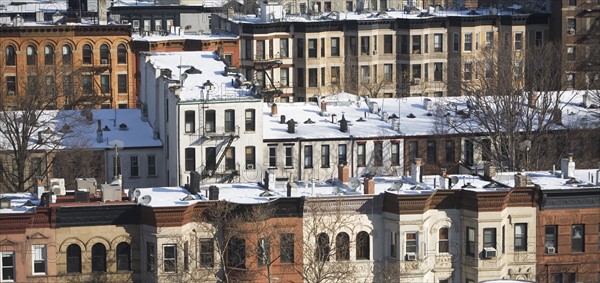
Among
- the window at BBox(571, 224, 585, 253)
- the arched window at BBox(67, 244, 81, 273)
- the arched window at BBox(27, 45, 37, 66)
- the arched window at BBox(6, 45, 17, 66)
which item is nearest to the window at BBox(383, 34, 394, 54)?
the arched window at BBox(27, 45, 37, 66)

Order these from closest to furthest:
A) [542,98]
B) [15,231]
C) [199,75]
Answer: [15,231] → [199,75] → [542,98]

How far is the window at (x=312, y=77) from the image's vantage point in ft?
480

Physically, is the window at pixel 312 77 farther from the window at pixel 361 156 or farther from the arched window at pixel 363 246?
the arched window at pixel 363 246

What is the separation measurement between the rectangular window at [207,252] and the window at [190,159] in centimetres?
2105

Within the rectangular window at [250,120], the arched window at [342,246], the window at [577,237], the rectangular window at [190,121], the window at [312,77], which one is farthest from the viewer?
the window at [312,77]

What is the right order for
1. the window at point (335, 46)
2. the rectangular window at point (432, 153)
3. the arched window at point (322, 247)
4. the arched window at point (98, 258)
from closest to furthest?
the arched window at point (98, 258)
the arched window at point (322, 247)
the rectangular window at point (432, 153)
the window at point (335, 46)

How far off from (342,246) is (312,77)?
63.2 meters

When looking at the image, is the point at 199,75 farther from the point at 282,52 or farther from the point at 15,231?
the point at 282,52

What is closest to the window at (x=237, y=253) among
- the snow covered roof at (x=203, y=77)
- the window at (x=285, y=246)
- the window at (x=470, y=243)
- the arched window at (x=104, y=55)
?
the window at (x=285, y=246)

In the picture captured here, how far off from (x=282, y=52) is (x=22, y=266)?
6614 cm

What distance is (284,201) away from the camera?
8281 centimetres

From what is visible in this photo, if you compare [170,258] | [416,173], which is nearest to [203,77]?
[416,173]

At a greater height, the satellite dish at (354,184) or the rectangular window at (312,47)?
the rectangular window at (312,47)

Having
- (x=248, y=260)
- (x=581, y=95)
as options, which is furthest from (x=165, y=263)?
(x=581, y=95)
